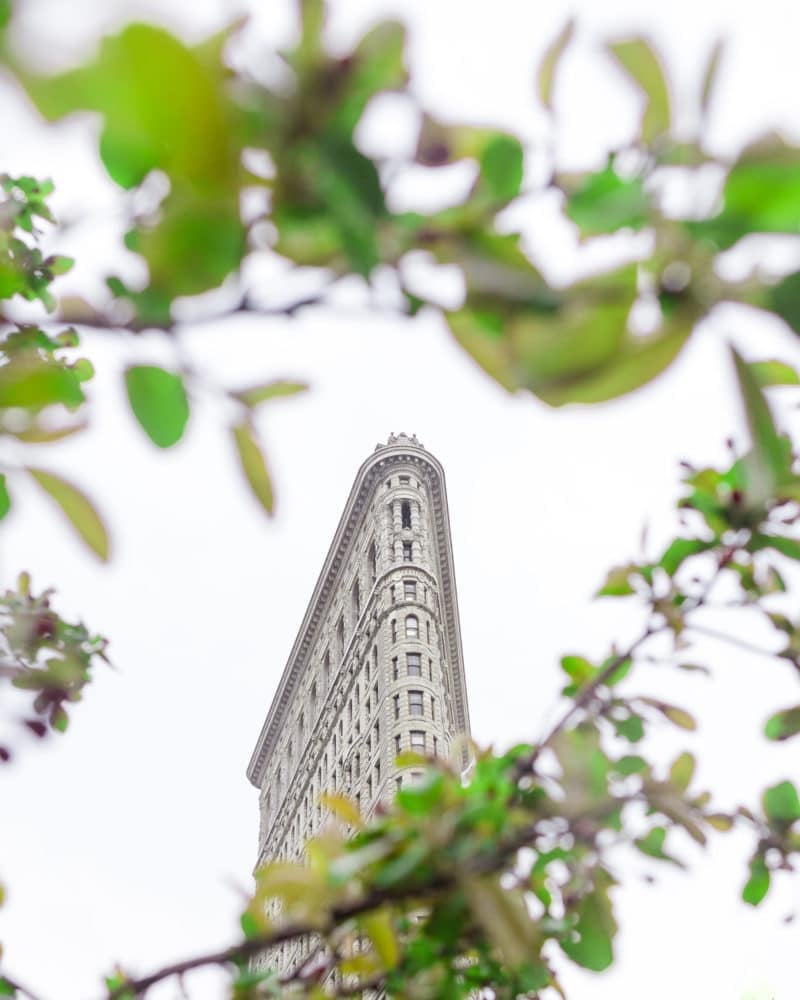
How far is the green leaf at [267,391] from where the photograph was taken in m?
0.83

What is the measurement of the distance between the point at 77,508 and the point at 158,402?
0.45 feet

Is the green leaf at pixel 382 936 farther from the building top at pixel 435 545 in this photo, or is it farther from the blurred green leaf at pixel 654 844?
the building top at pixel 435 545

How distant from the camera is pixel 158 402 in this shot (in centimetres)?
78

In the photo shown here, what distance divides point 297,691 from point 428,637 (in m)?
17.7

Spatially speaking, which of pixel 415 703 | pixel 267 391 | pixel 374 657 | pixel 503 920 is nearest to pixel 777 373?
pixel 267 391

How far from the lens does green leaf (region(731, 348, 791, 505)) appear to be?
1.69 feet

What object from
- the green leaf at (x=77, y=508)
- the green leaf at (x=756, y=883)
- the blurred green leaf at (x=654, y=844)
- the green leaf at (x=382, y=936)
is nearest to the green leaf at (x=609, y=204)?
the green leaf at (x=77, y=508)

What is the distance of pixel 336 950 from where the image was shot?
3.96ft

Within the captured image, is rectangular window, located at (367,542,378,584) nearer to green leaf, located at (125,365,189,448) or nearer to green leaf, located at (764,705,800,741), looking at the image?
green leaf, located at (764,705,800,741)

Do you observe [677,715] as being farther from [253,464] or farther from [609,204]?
[609,204]

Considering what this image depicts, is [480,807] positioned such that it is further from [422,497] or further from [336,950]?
[422,497]

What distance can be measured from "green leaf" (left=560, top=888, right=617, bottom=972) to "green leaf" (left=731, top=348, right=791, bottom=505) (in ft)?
3.23

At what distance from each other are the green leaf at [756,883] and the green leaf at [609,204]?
139cm

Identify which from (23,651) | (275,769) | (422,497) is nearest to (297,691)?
(275,769)
